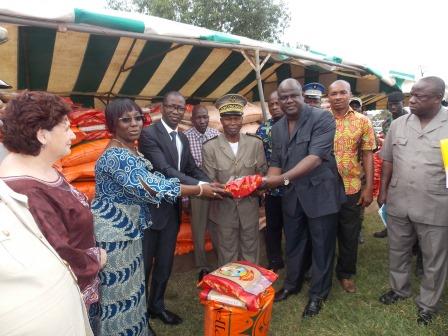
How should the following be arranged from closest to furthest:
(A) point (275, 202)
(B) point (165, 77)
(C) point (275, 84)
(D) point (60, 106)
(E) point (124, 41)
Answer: (D) point (60, 106), (E) point (124, 41), (A) point (275, 202), (B) point (165, 77), (C) point (275, 84)

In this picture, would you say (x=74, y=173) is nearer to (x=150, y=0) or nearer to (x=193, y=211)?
(x=193, y=211)

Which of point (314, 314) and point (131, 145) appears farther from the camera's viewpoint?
point (314, 314)

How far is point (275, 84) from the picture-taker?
22.3ft

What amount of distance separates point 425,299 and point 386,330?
0.47 meters

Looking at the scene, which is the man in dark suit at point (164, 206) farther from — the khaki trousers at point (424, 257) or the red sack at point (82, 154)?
the khaki trousers at point (424, 257)

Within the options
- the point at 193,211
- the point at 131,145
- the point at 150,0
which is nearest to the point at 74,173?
the point at 193,211

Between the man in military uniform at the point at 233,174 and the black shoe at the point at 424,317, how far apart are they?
146 cm

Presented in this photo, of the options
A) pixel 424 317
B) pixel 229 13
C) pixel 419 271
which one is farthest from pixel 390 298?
pixel 229 13

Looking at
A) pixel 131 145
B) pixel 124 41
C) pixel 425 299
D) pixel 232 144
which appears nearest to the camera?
pixel 131 145

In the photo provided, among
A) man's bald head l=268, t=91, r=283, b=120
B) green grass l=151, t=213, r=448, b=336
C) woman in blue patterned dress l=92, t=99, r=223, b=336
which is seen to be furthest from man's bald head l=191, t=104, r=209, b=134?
woman in blue patterned dress l=92, t=99, r=223, b=336

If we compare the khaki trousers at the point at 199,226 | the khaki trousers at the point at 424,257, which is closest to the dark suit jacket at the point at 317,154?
the khaki trousers at the point at 424,257

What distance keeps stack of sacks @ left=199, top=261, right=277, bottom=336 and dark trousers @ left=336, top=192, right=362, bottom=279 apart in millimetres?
1312

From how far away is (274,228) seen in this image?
4.16 m

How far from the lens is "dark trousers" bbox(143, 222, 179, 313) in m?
2.98
